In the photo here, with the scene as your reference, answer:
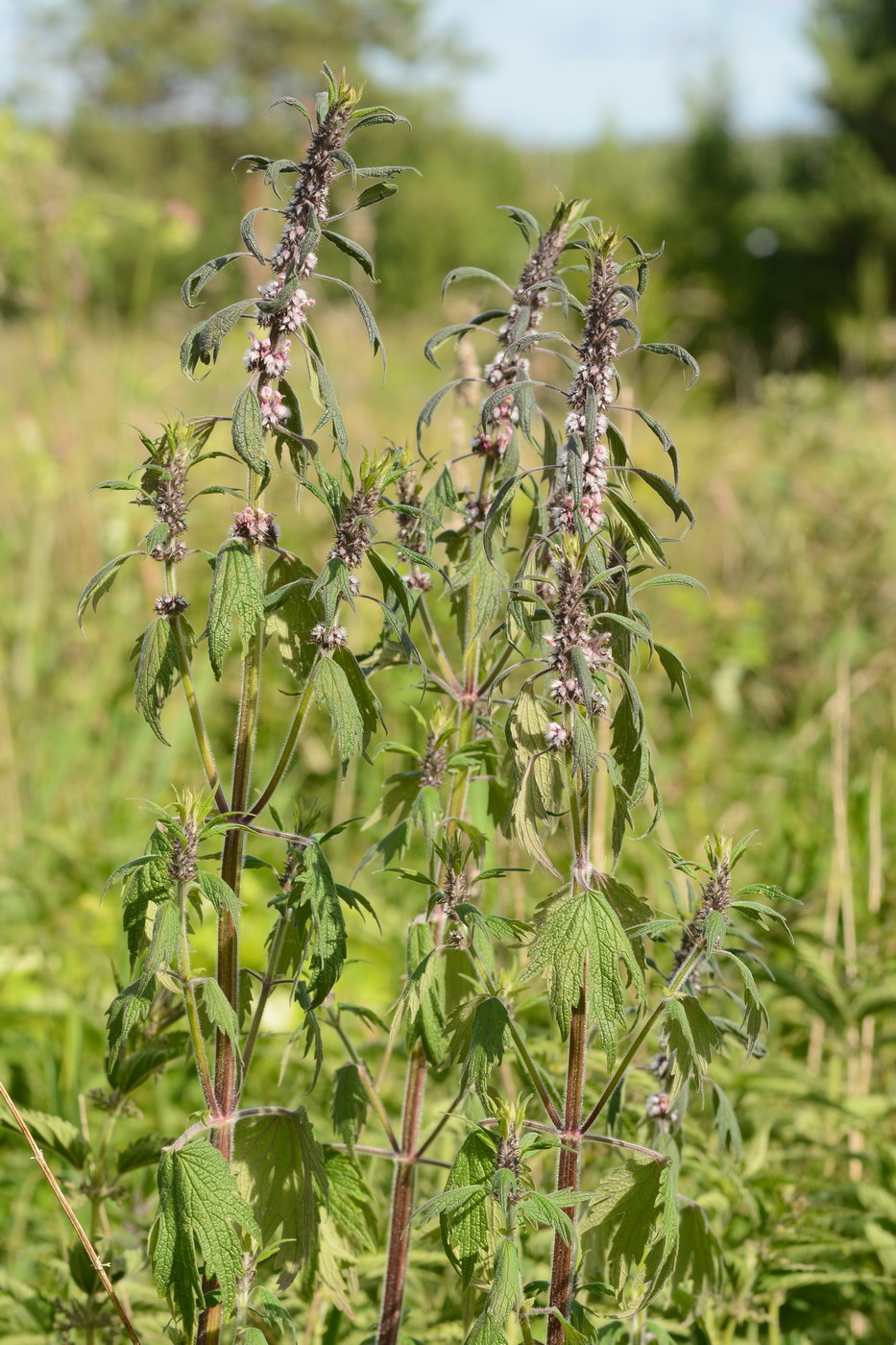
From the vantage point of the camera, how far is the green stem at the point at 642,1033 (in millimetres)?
1011

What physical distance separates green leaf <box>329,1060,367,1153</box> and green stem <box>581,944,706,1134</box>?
253 millimetres

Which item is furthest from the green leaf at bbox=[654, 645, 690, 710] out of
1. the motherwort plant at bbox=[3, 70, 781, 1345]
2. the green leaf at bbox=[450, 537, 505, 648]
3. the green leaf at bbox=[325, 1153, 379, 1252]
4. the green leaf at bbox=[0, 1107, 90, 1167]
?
the green leaf at bbox=[0, 1107, 90, 1167]

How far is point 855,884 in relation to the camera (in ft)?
8.05

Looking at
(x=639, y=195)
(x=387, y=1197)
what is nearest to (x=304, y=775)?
(x=387, y=1197)

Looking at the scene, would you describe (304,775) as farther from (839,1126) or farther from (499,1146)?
(499,1146)

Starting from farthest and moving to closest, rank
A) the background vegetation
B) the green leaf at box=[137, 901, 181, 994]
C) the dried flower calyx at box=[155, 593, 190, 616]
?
the background vegetation, the dried flower calyx at box=[155, 593, 190, 616], the green leaf at box=[137, 901, 181, 994]

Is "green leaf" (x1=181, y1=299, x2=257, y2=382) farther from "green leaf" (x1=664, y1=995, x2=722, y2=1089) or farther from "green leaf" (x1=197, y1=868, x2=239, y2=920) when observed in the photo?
"green leaf" (x1=664, y1=995, x2=722, y2=1089)

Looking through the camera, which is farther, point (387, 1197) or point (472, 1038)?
point (387, 1197)

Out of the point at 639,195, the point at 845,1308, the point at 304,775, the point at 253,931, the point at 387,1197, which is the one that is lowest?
the point at 845,1308

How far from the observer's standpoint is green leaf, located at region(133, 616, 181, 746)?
1002 millimetres

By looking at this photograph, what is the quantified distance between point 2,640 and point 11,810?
2.98 feet

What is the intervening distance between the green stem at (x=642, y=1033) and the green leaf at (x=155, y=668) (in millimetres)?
474

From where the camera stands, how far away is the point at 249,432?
0.94 metres

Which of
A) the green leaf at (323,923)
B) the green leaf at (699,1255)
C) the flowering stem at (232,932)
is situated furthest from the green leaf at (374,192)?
the green leaf at (699,1255)
